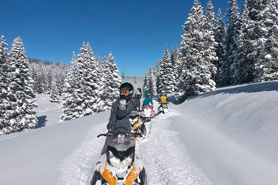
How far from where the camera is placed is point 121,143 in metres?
4.15

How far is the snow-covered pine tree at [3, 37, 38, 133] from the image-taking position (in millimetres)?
23828

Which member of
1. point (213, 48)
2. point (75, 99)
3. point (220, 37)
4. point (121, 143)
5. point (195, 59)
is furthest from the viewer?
point (220, 37)

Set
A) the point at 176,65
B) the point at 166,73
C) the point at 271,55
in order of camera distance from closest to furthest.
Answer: the point at 271,55, the point at 166,73, the point at 176,65

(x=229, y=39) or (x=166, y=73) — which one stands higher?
(x=229, y=39)

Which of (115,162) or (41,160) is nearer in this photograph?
(115,162)

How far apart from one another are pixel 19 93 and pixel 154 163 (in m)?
25.0

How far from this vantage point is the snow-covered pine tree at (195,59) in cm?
2644

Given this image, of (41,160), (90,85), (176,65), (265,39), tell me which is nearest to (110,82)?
(90,85)

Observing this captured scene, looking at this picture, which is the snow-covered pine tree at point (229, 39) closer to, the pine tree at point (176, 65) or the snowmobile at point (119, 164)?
the pine tree at point (176, 65)

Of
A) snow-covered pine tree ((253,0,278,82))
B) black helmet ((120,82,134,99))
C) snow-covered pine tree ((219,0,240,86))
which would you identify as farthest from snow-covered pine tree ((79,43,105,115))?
black helmet ((120,82,134,99))

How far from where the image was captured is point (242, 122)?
9602 millimetres

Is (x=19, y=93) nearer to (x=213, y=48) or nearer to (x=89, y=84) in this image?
(x=89, y=84)

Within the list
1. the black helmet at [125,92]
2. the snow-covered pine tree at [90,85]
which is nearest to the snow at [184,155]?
the black helmet at [125,92]

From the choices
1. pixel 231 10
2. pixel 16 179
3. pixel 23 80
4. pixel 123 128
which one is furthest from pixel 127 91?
pixel 231 10
